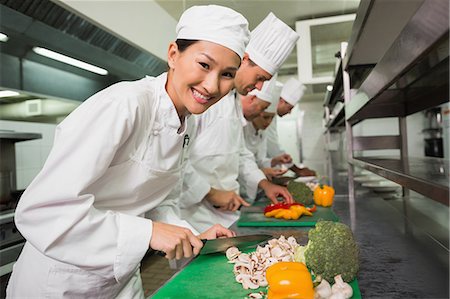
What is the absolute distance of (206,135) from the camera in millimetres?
2014

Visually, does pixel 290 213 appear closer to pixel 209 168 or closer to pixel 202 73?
pixel 209 168

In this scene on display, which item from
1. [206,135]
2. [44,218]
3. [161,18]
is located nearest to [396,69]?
[44,218]

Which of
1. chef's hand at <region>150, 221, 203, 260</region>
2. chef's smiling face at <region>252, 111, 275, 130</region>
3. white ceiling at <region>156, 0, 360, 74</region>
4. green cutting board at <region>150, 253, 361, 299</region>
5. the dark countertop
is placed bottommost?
green cutting board at <region>150, 253, 361, 299</region>

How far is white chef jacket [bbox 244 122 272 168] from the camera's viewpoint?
2986 millimetres

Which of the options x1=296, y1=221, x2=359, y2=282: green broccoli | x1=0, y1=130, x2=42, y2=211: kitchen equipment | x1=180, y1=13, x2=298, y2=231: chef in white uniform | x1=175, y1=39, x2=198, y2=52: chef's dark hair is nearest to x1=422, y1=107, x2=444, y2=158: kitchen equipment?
x1=180, y1=13, x2=298, y2=231: chef in white uniform

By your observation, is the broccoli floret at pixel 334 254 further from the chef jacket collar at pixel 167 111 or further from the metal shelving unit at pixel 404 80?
the chef jacket collar at pixel 167 111

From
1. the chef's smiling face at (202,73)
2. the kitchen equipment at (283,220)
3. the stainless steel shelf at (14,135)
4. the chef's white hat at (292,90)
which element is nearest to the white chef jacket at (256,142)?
the chef's white hat at (292,90)

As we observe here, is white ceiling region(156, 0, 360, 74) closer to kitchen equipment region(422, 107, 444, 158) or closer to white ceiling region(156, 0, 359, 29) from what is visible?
white ceiling region(156, 0, 359, 29)

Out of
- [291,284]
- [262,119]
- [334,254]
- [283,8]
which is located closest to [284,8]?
[283,8]

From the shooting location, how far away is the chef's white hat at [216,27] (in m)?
0.99

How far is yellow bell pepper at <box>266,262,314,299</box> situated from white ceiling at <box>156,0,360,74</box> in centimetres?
107

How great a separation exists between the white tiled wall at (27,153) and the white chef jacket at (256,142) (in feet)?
5.09

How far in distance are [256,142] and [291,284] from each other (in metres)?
2.51

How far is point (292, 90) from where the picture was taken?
12.1 feet
